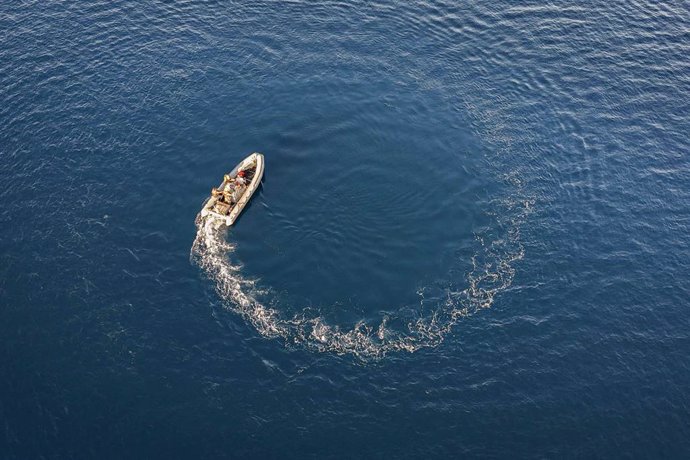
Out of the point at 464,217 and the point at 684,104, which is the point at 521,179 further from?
the point at 684,104

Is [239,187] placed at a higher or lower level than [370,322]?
higher

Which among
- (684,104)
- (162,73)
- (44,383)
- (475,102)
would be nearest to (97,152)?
(162,73)

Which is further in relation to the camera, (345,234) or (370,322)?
(345,234)

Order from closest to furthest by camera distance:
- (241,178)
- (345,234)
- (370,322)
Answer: (370,322), (345,234), (241,178)

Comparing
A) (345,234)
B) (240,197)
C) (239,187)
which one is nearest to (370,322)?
(345,234)

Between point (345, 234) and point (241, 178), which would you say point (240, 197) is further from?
point (345, 234)

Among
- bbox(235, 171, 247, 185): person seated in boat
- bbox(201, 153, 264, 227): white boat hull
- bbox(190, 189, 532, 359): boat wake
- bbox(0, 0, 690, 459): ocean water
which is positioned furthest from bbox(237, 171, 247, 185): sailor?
bbox(190, 189, 532, 359): boat wake

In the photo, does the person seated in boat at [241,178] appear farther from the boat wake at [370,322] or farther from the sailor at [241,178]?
the boat wake at [370,322]
